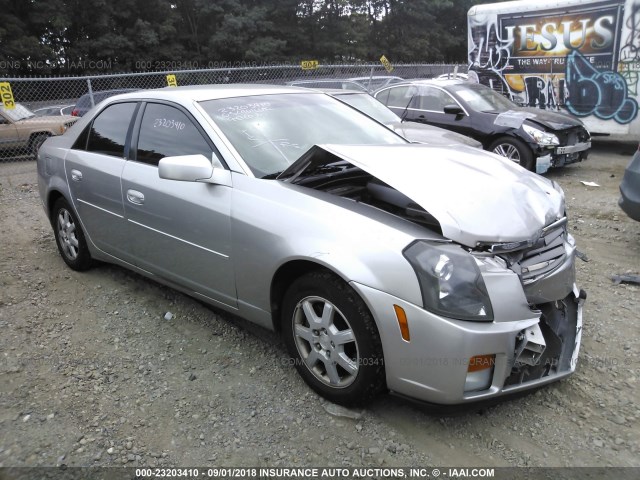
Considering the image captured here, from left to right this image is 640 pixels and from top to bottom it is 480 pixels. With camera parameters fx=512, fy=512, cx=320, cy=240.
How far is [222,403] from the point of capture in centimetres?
281

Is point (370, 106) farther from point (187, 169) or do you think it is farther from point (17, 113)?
point (17, 113)

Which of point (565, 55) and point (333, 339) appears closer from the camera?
point (333, 339)

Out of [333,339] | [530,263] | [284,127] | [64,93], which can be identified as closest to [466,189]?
[530,263]

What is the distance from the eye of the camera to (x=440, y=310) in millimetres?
2242

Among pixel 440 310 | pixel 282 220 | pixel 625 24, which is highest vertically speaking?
pixel 625 24

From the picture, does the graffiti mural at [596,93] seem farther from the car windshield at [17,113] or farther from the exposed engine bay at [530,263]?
the car windshield at [17,113]

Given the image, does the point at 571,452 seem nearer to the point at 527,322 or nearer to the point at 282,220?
the point at 527,322

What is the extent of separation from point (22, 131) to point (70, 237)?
864 cm

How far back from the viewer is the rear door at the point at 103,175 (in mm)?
3828

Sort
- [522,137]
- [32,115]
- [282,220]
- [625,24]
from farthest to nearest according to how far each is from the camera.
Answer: [32,115] → [625,24] → [522,137] → [282,220]

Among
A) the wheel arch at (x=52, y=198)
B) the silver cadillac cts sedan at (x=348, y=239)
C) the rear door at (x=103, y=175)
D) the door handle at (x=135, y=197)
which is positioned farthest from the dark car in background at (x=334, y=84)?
the door handle at (x=135, y=197)

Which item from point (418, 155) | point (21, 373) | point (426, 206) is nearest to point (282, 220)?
point (426, 206)

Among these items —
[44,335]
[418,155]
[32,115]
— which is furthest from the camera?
[32,115]

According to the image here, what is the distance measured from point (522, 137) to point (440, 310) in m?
6.73
